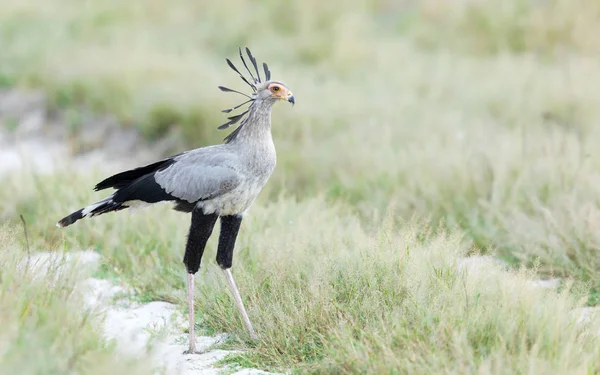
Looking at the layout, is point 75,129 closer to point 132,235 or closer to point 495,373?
point 132,235

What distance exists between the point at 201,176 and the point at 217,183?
0.40 feet

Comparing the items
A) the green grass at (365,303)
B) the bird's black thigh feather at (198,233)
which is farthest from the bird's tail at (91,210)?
the bird's black thigh feather at (198,233)

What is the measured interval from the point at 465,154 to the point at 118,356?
4742 mm

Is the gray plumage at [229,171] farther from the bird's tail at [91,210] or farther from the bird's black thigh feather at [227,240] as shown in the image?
the bird's tail at [91,210]

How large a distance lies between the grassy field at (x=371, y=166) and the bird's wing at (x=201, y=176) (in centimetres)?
74

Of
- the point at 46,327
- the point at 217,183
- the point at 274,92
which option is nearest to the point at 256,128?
the point at 274,92

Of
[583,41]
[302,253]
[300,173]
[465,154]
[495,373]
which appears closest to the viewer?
[495,373]

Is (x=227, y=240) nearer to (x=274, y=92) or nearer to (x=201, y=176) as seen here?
(x=201, y=176)

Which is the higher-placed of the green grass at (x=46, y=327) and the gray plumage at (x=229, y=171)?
the gray plumage at (x=229, y=171)

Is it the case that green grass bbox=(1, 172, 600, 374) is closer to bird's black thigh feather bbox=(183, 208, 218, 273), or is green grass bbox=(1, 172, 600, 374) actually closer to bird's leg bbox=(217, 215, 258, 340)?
bird's leg bbox=(217, 215, 258, 340)

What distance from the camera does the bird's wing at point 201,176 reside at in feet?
14.8

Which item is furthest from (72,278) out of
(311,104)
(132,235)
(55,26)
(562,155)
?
(55,26)

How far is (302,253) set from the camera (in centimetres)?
521

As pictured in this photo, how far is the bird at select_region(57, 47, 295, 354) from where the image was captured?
455 cm
